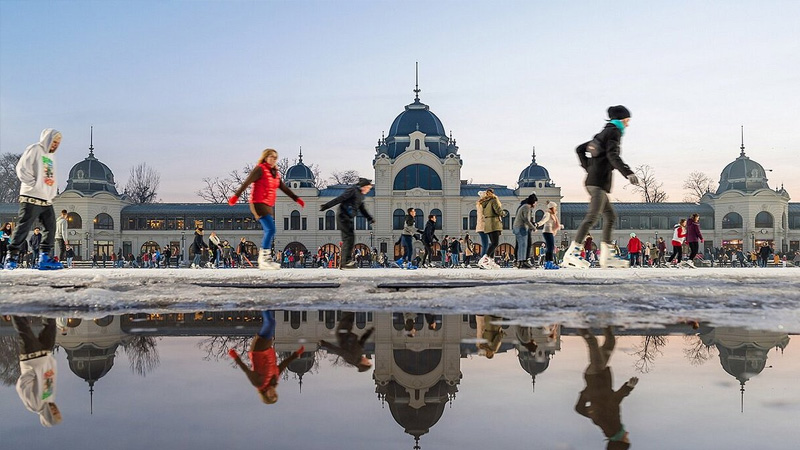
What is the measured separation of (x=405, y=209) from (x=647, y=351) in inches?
2368

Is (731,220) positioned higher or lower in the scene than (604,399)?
higher

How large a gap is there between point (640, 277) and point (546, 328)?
3711 millimetres

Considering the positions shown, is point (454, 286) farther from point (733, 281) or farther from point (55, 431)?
point (55, 431)

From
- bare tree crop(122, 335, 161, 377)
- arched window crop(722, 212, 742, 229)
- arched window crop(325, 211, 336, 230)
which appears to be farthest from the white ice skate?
arched window crop(722, 212, 742, 229)

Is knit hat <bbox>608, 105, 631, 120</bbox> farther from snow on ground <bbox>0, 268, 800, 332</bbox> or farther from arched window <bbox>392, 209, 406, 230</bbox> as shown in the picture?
arched window <bbox>392, 209, 406, 230</bbox>

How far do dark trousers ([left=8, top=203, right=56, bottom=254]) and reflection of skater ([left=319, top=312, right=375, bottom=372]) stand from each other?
6.56 m

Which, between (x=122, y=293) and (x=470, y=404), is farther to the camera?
(x=122, y=293)

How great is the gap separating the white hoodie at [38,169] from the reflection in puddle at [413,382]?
17.5 feet

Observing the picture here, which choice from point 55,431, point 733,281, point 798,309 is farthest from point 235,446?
point 733,281

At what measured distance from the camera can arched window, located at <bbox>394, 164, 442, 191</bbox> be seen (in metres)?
64.4

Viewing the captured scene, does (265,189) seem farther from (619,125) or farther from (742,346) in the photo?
(742,346)

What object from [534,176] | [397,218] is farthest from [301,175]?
[534,176]

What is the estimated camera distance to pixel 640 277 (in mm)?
7781

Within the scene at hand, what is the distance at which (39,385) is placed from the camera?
2828mm
